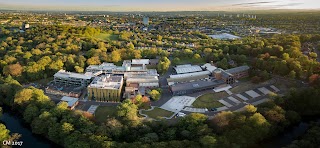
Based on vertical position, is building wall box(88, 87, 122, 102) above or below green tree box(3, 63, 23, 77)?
below

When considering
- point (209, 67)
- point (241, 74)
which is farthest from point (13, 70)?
point (241, 74)

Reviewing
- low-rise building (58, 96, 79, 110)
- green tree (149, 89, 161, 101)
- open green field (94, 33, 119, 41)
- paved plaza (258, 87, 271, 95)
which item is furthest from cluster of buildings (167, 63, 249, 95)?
open green field (94, 33, 119, 41)

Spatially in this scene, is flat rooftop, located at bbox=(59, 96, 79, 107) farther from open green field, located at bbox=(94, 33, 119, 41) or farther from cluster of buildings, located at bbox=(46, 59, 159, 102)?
open green field, located at bbox=(94, 33, 119, 41)

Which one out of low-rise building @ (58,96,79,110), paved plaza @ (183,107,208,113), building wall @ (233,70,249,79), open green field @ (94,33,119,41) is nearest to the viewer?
paved plaza @ (183,107,208,113)

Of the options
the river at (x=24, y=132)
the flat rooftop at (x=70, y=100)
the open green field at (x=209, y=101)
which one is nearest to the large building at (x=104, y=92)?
the flat rooftop at (x=70, y=100)

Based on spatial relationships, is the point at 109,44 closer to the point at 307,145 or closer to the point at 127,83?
the point at 127,83

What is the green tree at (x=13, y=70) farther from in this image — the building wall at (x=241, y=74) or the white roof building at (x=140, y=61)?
the building wall at (x=241, y=74)

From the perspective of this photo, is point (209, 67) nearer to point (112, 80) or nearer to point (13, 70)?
point (112, 80)
